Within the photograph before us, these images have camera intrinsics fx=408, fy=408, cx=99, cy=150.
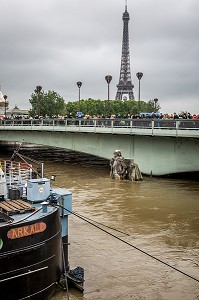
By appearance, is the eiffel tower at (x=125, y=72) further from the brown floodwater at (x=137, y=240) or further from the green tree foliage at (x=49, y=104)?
the brown floodwater at (x=137, y=240)

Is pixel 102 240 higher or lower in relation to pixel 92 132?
lower

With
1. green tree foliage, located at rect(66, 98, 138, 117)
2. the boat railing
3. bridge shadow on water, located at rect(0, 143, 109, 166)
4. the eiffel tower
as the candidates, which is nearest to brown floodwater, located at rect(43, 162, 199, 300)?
the boat railing

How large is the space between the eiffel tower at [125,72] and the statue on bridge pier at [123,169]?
4701 inches

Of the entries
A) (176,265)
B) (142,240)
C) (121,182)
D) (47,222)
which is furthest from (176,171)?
(47,222)

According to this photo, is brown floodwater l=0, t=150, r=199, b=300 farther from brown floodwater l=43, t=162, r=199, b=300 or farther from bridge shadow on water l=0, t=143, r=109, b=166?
bridge shadow on water l=0, t=143, r=109, b=166

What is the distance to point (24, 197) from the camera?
13.6m

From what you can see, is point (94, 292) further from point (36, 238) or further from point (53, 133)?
point (53, 133)

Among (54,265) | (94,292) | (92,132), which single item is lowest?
(94,292)

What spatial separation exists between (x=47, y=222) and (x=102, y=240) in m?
6.73

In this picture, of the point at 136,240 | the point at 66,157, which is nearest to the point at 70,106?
the point at 66,157

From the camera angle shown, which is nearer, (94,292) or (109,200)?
(94,292)

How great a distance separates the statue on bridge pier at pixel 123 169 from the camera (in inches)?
1302

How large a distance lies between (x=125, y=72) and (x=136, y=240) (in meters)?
139

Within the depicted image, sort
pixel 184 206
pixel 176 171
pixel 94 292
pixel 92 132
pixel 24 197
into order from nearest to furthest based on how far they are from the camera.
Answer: pixel 94 292
pixel 24 197
pixel 184 206
pixel 176 171
pixel 92 132
